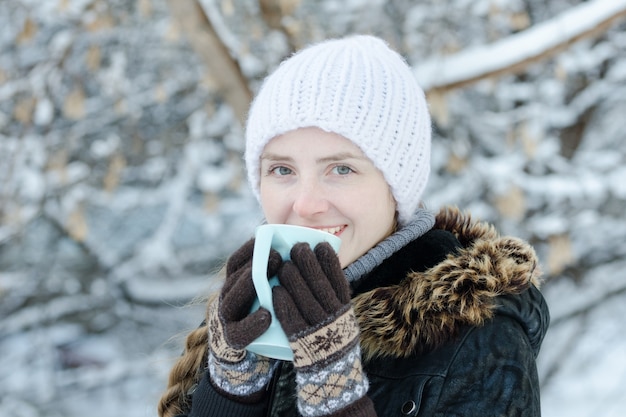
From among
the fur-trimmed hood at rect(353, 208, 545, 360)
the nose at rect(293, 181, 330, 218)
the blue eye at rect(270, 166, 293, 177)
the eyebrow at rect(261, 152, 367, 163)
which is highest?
the eyebrow at rect(261, 152, 367, 163)

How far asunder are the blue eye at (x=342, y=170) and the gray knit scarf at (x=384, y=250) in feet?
0.50

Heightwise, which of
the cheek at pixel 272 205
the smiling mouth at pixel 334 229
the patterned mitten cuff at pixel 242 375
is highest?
the cheek at pixel 272 205

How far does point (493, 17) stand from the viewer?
10.2 feet

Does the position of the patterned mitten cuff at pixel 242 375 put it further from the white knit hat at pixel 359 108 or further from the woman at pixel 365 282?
the white knit hat at pixel 359 108

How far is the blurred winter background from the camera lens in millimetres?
2963

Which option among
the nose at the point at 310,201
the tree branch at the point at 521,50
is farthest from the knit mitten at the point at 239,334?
the tree branch at the point at 521,50

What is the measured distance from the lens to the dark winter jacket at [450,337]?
0.96 metres

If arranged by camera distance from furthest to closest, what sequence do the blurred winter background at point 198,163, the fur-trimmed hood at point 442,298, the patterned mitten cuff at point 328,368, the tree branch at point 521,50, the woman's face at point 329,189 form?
1. the blurred winter background at point 198,163
2. the tree branch at point 521,50
3. the woman's face at point 329,189
4. the fur-trimmed hood at point 442,298
5. the patterned mitten cuff at point 328,368

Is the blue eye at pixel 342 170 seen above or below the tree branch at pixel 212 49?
above

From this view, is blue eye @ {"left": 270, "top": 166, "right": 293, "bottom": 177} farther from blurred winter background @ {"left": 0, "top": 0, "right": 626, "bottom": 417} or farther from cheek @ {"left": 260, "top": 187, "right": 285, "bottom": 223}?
blurred winter background @ {"left": 0, "top": 0, "right": 626, "bottom": 417}

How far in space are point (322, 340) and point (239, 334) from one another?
0.13 meters

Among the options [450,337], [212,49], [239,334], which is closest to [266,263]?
[239,334]

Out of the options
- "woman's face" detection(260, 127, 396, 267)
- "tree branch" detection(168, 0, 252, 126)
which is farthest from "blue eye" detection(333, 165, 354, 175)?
"tree branch" detection(168, 0, 252, 126)

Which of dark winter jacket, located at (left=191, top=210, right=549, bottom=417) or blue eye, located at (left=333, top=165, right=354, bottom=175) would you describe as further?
blue eye, located at (left=333, top=165, right=354, bottom=175)
